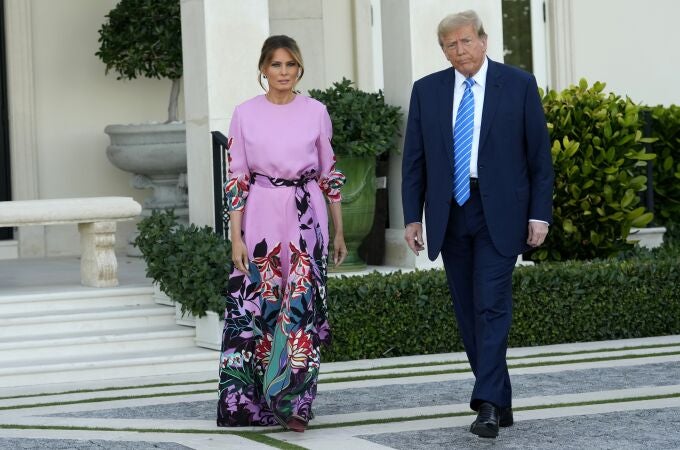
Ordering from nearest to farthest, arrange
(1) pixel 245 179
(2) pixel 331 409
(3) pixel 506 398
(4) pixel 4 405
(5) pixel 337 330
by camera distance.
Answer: (3) pixel 506 398 → (1) pixel 245 179 → (2) pixel 331 409 → (4) pixel 4 405 → (5) pixel 337 330

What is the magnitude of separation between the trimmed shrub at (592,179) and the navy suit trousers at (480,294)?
414cm

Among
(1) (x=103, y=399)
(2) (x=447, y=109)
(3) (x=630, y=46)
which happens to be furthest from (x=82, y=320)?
(3) (x=630, y=46)

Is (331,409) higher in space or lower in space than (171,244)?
lower

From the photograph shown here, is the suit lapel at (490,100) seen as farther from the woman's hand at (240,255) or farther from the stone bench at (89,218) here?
the stone bench at (89,218)

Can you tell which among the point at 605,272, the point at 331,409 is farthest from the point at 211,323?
the point at 605,272

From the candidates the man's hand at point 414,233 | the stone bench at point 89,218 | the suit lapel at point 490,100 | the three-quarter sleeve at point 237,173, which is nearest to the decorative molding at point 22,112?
the stone bench at point 89,218

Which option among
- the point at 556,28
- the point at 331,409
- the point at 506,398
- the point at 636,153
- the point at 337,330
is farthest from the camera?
the point at 556,28

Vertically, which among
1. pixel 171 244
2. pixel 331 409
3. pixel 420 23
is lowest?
pixel 331 409

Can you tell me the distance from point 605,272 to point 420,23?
213 cm

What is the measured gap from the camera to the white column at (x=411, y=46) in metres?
9.55

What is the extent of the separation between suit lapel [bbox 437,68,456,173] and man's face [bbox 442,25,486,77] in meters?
0.09

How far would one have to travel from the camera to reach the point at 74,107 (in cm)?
1223

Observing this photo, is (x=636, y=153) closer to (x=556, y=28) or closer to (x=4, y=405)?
(x=556, y=28)

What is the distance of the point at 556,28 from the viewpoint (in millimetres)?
13336
